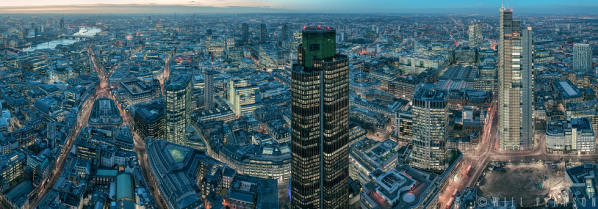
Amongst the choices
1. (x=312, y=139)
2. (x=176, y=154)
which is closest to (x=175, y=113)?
(x=176, y=154)

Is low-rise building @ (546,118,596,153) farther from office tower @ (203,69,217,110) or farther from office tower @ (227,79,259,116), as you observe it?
office tower @ (203,69,217,110)

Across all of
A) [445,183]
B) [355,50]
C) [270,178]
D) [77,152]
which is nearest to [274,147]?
[270,178]

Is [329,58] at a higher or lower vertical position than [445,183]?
higher

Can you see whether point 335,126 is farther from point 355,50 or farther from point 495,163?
point 355,50

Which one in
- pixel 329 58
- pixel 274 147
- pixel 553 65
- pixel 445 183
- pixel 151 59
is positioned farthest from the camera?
pixel 151 59

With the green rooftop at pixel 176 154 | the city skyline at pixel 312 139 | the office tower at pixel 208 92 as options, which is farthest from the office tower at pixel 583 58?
the green rooftop at pixel 176 154

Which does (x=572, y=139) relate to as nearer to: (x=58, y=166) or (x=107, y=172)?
(x=107, y=172)

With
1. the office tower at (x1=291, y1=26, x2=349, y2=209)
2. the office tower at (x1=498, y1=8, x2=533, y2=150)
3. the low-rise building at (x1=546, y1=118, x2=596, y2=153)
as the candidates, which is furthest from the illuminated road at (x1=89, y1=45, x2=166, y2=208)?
the low-rise building at (x1=546, y1=118, x2=596, y2=153)
